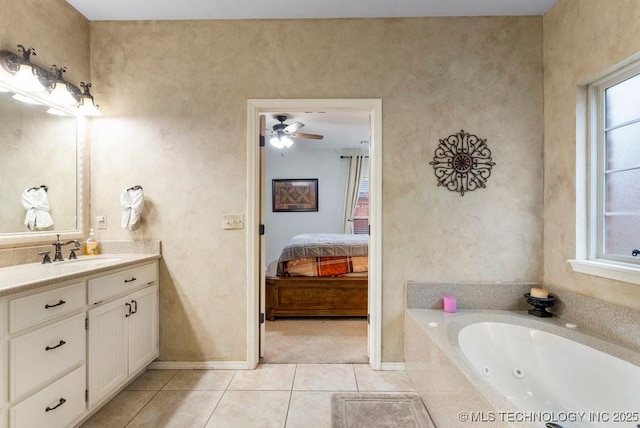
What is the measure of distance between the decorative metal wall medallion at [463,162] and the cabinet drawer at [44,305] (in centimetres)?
240

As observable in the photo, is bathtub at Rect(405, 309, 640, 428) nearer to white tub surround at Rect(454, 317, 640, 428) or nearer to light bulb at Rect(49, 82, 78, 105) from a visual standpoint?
white tub surround at Rect(454, 317, 640, 428)

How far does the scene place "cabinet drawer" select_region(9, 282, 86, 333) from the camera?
1.33 metres

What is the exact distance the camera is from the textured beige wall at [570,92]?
1725 millimetres

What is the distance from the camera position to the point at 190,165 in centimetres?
242

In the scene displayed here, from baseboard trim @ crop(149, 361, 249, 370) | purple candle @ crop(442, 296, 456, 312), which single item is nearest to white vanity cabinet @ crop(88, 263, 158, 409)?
baseboard trim @ crop(149, 361, 249, 370)

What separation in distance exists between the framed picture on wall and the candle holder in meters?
4.53

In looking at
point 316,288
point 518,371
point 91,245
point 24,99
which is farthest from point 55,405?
point 518,371

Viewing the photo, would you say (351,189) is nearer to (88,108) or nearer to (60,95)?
(88,108)

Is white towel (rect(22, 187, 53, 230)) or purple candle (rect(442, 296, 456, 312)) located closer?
white towel (rect(22, 187, 53, 230))

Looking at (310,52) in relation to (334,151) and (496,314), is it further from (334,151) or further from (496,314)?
(334,151)

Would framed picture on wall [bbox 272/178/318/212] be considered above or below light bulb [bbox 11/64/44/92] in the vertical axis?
below

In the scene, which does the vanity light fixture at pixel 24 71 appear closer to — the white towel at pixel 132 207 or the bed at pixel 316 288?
the white towel at pixel 132 207

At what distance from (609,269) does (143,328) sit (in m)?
2.98

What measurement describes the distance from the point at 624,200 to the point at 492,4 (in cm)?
158
